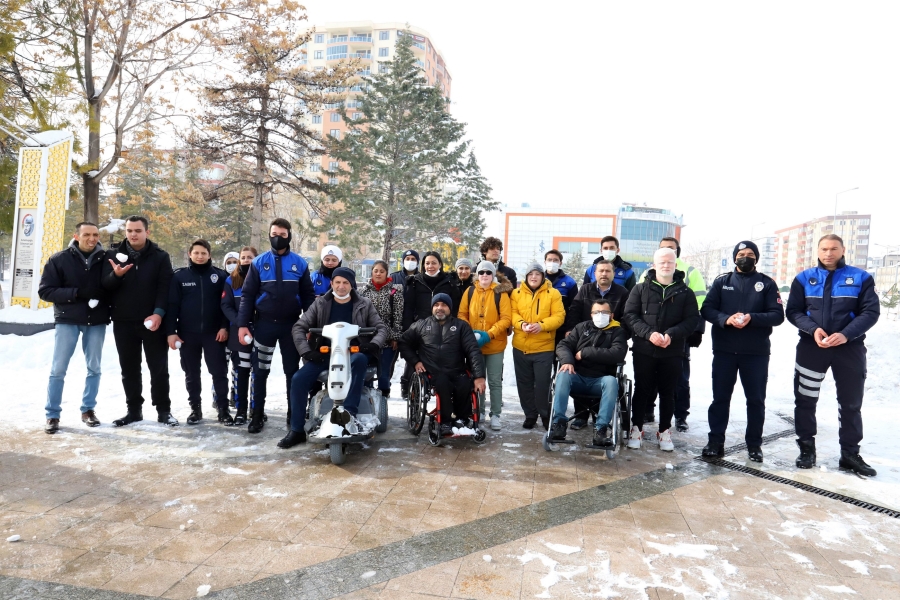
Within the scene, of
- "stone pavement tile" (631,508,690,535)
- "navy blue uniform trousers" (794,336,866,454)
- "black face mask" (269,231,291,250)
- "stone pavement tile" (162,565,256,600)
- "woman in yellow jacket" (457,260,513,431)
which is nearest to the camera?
"stone pavement tile" (162,565,256,600)

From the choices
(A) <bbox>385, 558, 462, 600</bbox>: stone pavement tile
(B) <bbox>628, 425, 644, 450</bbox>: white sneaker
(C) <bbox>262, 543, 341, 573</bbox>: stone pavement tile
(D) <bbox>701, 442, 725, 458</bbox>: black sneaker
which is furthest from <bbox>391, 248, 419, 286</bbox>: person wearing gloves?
(A) <bbox>385, 558, 462, 600</bbox>: stone pavement tile

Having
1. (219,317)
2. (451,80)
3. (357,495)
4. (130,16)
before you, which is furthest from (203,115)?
(451,80)

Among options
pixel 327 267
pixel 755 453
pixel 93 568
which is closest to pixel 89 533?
pixel 93 568

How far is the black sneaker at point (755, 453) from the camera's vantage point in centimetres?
485

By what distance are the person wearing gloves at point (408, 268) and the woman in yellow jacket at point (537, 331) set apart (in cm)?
136

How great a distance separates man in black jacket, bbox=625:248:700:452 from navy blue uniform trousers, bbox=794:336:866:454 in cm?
97

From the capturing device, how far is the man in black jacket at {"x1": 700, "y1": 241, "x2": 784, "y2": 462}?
477 centimetres

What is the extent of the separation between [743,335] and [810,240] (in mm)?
118580

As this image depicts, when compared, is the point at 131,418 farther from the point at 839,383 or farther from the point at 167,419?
the point at 839,383

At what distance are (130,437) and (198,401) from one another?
0.73m

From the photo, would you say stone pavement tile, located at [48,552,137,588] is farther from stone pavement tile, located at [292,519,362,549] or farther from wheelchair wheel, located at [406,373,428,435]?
wheelchair wheel, located at [406,373,428,435]

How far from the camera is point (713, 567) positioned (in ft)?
9.63

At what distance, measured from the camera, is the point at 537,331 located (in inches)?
216

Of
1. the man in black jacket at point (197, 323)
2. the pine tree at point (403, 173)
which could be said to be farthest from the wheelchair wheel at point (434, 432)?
the pine tree at point (403, 173)
